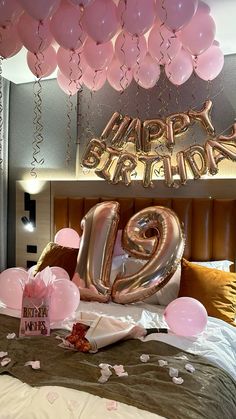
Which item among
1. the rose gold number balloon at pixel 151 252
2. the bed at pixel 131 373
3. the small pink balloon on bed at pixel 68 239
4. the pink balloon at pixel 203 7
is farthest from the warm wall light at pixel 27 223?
the pink balloon at pixel 203 7

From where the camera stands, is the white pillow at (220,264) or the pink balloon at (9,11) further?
the white pillow at (220,264)

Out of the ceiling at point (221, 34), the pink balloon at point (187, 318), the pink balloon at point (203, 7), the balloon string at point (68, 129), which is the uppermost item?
the ceiling at point (221, 34)

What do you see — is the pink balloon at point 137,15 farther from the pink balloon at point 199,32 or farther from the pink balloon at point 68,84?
the pink balloon at point 68,84

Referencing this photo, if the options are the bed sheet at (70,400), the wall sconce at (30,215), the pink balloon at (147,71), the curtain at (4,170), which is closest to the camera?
the bed sheet at (70,400)

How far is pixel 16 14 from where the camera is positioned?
63.2 inches

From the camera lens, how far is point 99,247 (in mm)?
2123

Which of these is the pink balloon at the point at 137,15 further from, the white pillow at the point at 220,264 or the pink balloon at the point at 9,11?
the white pillow at the point at 220,264

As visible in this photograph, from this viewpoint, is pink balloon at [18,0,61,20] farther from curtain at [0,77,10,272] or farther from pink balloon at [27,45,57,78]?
curtain at [0,77,10,272]

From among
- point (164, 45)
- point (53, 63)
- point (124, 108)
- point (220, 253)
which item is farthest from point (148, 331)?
point (124, 108)

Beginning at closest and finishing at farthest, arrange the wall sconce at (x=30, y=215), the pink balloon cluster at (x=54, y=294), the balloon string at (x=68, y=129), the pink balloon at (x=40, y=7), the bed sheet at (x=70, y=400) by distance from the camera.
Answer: the bed sheet at (x=70, y=400) < the pink balloon at (x=40, y=7) < the pink balloon cluster at (x=54, y=294) < the balloon string at (x=68, y=129) < the wall sconce at (x=30, y=215)

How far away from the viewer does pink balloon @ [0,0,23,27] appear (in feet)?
5.01

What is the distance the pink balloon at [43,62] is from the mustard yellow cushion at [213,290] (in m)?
1.48

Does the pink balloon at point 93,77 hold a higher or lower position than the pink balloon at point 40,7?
lower

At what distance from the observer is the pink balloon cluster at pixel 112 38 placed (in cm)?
158
